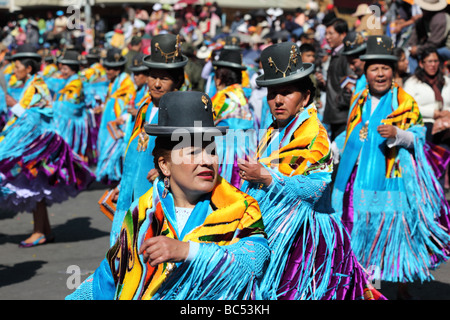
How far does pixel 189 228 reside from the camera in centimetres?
340

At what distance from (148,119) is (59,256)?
9.41 ft

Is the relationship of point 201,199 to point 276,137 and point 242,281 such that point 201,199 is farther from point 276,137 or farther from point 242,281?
point 276,137

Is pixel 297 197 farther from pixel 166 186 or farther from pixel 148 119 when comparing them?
pixel 148 119

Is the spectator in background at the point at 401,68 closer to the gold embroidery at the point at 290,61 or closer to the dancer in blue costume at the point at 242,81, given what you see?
the dancer in blue costume at the point at 242,81

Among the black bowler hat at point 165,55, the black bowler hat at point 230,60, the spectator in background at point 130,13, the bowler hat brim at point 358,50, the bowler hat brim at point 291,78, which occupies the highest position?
the bowler hat brim at point 291,78

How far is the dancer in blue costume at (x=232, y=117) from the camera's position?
671 cm

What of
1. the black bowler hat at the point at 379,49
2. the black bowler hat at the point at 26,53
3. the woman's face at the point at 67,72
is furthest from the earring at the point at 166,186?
the woman's face at the point at 67,72

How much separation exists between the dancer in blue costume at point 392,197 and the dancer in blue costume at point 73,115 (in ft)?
24.7

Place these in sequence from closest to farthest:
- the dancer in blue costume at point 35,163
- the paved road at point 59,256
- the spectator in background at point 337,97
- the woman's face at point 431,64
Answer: the paved road at point 59,256 → the woman's face at point 431,64 → the dancer in blue costume at point 35,163 → the spectator in background at point 337,97

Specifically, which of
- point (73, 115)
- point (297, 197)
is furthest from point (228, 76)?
point (73, 115)

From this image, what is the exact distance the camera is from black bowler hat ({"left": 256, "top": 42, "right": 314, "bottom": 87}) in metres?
4.60

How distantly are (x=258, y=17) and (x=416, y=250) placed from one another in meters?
17.6
